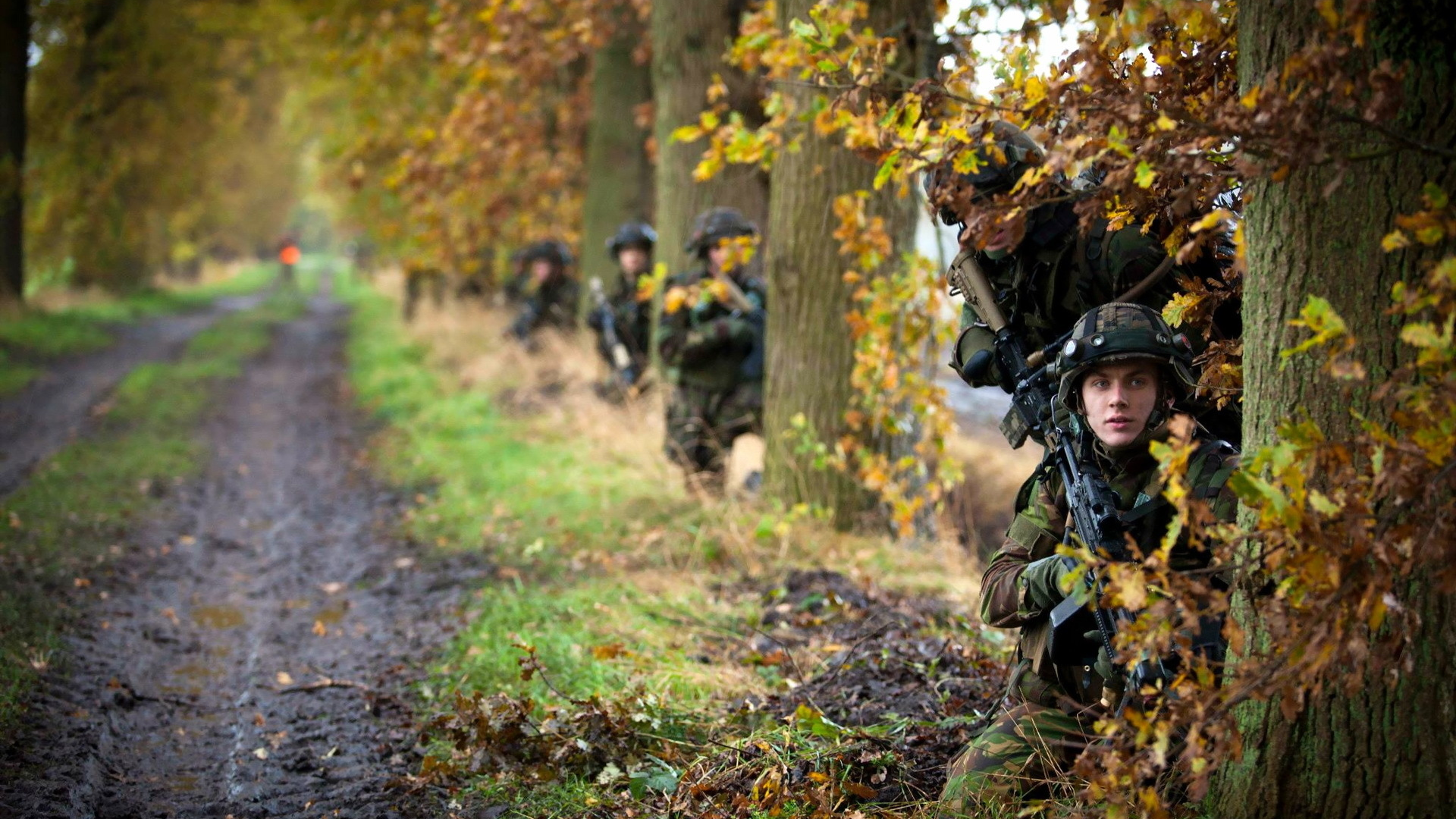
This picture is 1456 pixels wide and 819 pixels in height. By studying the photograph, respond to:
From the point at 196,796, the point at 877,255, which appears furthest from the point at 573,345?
A: the point at 196,796

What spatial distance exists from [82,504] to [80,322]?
1296 cm

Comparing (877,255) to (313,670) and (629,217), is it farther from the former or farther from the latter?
(629,217)

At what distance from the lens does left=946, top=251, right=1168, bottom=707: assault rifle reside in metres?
3.06

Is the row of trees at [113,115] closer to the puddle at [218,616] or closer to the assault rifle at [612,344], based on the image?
the assault rifle at [612,344]

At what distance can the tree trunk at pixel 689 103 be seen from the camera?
949cm

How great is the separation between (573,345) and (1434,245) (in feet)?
40.4

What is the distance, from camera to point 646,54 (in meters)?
12.1

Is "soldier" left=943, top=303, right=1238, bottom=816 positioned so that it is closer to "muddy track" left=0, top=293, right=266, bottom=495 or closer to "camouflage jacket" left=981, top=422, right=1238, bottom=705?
"camouflage jacket" left=981, top=422, right=1238, bottom=705

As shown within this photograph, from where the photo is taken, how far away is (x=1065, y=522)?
3453 millimetres

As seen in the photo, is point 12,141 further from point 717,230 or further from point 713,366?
point 717,230

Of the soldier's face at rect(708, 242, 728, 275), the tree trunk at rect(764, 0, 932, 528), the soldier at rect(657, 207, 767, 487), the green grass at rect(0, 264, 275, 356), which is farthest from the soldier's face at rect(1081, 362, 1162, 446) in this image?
the green grass at rect(0, 264, 275, 356)

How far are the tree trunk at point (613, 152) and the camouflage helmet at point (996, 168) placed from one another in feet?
29.7

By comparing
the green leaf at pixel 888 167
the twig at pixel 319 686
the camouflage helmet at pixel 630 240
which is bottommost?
the twig at pixel 319 686

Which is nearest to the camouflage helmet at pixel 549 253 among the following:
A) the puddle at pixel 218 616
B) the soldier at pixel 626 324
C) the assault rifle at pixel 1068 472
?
the soldier at pixel 626 324
